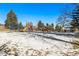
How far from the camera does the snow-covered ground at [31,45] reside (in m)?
2.19

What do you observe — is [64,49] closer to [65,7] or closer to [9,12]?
[65,7]

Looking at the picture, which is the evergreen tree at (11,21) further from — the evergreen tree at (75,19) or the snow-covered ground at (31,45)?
the evergreen tree at (75,19)

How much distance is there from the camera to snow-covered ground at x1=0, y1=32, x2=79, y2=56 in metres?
2.19

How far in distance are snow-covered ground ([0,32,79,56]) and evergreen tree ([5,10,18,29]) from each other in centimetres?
7

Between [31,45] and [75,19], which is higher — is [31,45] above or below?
below

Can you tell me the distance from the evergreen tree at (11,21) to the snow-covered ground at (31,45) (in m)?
0.07

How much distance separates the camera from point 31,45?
7.22ft

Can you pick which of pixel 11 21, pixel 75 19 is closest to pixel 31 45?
pixel 11 21

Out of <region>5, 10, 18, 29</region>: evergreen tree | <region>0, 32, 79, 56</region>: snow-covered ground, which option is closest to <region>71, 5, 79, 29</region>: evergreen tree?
<region>0, 32, 79, 56</region>: snow-covered ground

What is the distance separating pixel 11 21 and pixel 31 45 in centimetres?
28

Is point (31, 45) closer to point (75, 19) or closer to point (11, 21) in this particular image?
point (11, 21)

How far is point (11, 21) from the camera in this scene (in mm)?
2229

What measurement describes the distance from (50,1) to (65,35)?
0.33 metres

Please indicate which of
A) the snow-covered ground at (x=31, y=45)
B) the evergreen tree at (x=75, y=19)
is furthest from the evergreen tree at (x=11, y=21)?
the evergreen tree at (x=75, y=19)
